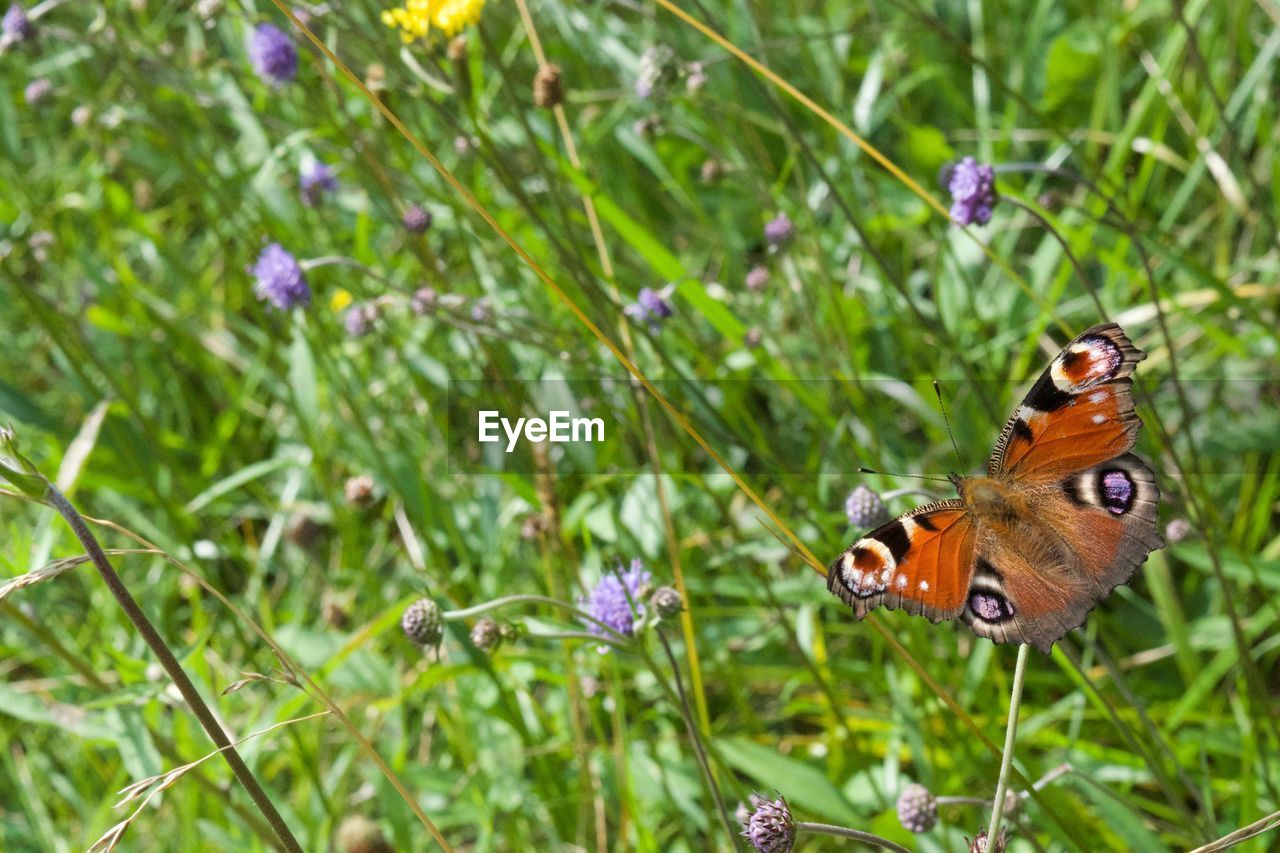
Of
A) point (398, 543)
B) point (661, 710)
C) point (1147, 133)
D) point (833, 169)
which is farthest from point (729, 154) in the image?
point (661, 710)

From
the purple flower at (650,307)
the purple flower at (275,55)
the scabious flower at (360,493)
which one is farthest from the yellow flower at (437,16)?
the scabious flower at (360,493)

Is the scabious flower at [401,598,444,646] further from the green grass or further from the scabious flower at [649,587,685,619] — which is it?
the scabious flower at [649,587,685,619]

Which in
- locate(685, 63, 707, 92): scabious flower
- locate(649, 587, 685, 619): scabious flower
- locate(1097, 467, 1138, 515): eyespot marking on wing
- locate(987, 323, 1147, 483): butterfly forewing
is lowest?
locate(649, 587, 685, 619): scabious flower

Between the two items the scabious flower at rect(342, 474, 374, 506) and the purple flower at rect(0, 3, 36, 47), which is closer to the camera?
the scabious flower at rect(342, 474, 374, 506)

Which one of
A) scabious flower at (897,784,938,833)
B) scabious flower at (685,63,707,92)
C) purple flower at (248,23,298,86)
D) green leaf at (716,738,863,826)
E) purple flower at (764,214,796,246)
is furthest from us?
purple flower at (248,23,298,86)

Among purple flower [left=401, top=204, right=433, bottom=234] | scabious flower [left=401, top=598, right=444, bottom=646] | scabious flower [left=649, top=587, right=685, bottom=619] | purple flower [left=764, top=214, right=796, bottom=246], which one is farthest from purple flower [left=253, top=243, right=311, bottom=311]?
scabious flower [left=649, top=587, right=685, bottom=619]

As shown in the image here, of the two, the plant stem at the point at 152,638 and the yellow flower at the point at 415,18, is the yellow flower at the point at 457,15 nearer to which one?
the yellow flower at the point at 415,18

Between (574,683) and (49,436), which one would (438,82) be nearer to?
(574,683)
